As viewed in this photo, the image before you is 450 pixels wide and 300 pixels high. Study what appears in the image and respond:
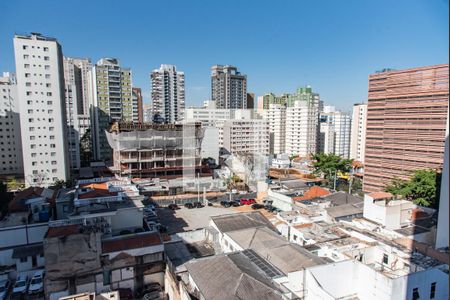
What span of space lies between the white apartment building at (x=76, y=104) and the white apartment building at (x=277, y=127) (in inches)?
1307

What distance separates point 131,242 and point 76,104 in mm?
35731

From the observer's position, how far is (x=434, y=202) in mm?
18922

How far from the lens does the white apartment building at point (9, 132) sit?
3444cm

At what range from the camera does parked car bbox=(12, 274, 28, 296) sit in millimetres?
11070

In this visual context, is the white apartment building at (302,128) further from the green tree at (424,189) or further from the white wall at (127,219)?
the white wall at (127,219)

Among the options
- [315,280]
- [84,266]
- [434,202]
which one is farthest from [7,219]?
[434,202]

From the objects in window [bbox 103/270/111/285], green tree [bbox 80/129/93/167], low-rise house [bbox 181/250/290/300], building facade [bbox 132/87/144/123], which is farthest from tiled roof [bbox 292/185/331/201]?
building facade [bbox 132/87/144/123]

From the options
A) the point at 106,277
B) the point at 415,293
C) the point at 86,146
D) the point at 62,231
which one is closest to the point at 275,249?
the point at 415,293

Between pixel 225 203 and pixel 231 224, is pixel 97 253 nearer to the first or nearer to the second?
pixel 231 224

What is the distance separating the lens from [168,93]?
193ft

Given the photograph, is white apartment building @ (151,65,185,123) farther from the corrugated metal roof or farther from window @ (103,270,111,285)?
window @ (103,270,111,285)

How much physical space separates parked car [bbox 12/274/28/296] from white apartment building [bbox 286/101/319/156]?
45118mm

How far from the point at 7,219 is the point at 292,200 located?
1786 cm

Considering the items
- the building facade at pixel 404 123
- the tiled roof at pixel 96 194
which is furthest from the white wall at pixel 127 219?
the building facade at pixel 404 123
